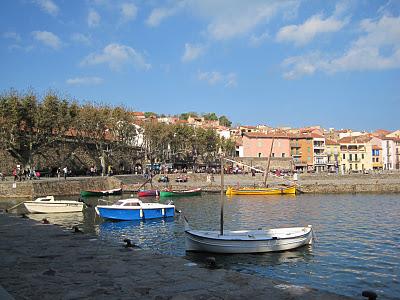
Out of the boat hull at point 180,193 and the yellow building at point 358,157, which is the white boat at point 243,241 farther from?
the yellow building at point 358,157

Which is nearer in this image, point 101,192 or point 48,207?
point 48,207

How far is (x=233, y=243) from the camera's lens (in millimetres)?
20531

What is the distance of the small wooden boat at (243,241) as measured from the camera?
810 inches

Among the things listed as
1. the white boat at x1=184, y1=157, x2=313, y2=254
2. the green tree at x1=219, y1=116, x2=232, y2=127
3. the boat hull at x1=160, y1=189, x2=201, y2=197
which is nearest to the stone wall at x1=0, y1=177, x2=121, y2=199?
the boat hull at x1=160, y1=189, x2=201, y2=197

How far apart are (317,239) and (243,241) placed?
759cm

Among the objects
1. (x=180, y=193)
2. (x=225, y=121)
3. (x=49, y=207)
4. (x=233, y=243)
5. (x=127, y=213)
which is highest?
Answer: (x=225, y=121)

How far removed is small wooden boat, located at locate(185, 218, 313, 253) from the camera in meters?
20.6

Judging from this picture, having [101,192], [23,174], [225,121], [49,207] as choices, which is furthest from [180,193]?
[225,121]

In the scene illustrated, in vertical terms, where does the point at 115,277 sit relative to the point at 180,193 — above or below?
below

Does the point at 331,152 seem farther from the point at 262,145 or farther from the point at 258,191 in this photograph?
the point at 258,191

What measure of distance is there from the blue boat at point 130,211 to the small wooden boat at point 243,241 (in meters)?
14.2

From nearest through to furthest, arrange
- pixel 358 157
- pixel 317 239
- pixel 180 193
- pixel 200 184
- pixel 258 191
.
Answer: pixel 317 239, pixel 180 193, pixel 258 191, pixel 200 184, pixel 358 157

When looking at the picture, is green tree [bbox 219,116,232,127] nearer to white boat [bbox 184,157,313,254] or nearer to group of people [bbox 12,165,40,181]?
group of people [bbox 12,165,40,181]

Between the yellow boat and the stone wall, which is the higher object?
the stone wall
